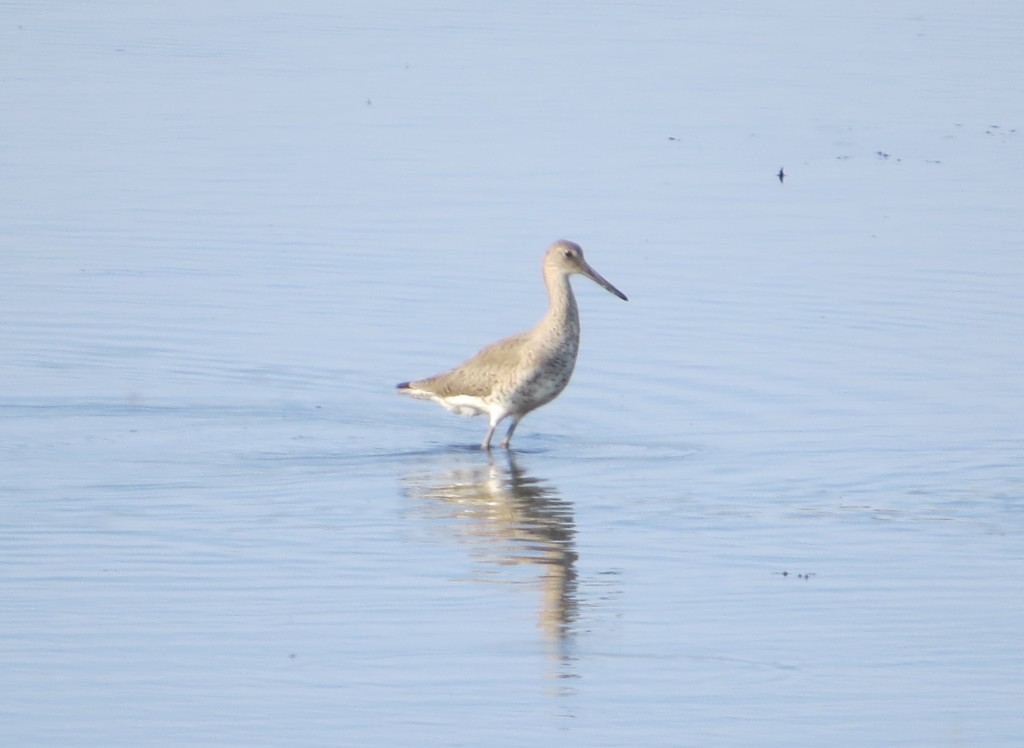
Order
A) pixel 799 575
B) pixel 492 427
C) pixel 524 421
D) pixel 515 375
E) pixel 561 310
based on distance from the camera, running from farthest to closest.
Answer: pixel 524 421
pixel 561 310
pixel 492 427
pixel 515 375
pixel 799 575

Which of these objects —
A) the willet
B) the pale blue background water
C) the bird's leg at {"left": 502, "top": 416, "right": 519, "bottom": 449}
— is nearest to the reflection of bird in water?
the pale blue background water

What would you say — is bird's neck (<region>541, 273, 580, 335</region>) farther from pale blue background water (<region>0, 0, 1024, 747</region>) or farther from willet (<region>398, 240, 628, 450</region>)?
pale blue background water (<region>0, 0, 1024, 747</region>)

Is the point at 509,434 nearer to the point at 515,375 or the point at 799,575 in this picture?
the point at 515,375

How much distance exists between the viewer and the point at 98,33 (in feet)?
90.2

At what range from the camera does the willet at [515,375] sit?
12727 mm

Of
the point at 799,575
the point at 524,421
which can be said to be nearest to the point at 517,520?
the point at 799,575

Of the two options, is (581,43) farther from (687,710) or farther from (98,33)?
(687,710)

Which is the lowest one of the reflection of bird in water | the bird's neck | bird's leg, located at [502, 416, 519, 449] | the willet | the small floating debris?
the small floating debris

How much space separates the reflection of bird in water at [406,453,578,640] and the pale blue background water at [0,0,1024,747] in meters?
0.04

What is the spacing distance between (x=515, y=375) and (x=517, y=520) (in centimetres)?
191

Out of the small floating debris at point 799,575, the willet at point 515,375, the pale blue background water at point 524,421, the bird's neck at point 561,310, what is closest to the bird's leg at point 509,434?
the willet at point 515,375

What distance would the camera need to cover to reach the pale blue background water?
8258 millimetres

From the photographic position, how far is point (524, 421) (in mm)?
13758

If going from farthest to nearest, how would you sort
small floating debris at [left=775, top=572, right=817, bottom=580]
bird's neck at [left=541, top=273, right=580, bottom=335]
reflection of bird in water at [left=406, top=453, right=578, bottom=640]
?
1. bird's neck at [left=541, top=273, right=580, bottom=335]
2. small floating debris at [left=775, top=572, right=817, bottom=580]
3. reflection of bird in water at [left=406, top=453, right=578, bottom=640]
